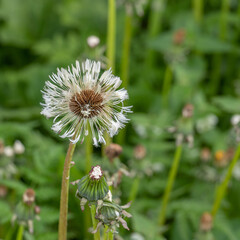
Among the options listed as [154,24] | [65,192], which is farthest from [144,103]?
[65,192]

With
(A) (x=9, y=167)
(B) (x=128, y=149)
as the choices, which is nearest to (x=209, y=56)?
(B) (x=128, y=149)

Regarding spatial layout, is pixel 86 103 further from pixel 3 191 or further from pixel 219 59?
pixel 219 59

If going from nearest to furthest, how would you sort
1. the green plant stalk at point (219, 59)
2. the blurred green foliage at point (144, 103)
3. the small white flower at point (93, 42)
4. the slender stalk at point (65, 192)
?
the slender stalk at point (65, 192) → the small white flower at point (93, 42) → the blurred green foliage at point (144, 103) → the green plant stalk at point (219, 59)

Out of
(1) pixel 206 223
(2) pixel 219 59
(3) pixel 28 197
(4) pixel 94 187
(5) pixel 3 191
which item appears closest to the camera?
(4) pixel 94 187

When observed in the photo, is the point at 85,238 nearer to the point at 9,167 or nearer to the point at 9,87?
the point at 9,167

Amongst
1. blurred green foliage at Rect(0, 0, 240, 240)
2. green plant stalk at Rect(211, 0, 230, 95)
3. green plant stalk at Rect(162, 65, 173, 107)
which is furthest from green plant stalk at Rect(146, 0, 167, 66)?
green plant stalk at Rect(211, 0, 230, 95)

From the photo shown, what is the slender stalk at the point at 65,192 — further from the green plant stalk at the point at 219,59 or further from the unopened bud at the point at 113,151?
the green plant stalk at the point at 219,59

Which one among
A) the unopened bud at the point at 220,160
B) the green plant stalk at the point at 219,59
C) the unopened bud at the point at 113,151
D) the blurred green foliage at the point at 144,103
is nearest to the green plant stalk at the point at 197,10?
the blurred green foliage at the point at 144,103
